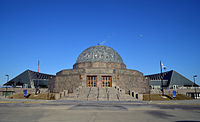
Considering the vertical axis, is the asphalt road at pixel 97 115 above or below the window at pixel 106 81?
below

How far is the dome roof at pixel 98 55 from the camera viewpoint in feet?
109

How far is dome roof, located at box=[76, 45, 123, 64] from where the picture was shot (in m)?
33.3

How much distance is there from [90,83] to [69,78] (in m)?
3.94

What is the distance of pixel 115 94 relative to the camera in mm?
21172

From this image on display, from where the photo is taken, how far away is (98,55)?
33812 millimetres

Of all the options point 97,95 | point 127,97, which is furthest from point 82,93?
point 127,97

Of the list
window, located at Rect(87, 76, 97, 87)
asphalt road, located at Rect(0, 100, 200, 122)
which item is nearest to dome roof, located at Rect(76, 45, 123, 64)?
window, located at Rect(87, 76, 97, 87)

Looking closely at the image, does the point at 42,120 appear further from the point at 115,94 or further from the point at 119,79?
the point at 119,79

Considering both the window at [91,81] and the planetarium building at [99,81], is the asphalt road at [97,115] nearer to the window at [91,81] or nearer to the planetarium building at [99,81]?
the planetarium building at [99,81]

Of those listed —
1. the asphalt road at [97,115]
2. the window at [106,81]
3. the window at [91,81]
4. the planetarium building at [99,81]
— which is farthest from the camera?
the window at [106,81]

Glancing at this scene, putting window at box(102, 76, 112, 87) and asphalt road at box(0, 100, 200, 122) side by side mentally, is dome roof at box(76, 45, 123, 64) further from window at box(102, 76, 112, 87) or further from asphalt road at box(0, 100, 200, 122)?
asphalt road at box(0, 100, 200, 122)

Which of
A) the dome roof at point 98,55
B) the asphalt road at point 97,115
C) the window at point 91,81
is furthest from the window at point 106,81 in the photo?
the asphalt road at point 97,115

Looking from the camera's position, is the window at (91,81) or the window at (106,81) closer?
the window at (91,81)

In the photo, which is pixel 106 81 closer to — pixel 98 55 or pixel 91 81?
pixel 91 81
